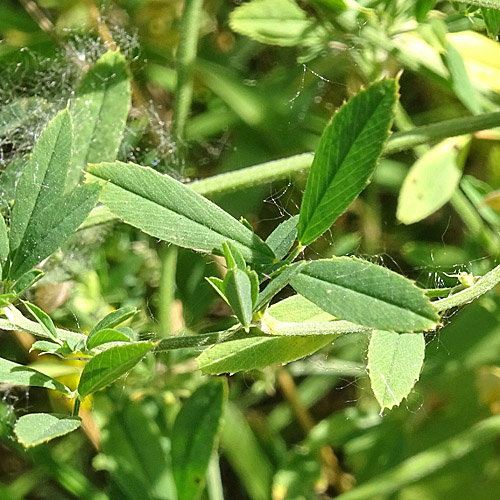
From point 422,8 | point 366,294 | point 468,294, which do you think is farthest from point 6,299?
point 422,8

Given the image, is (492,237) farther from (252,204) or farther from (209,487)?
(209,487)

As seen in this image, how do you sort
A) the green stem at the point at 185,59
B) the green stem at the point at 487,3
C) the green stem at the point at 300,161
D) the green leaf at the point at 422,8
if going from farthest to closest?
the green stem at the point at 185,59, the green stem at the point at 300,161, the green leaf at the point at 422,8, the green stem at the point at 487,3

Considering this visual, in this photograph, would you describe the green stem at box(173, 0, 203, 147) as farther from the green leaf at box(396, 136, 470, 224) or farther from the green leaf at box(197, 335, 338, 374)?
the green leaf at box(197, 335, 338, 374)

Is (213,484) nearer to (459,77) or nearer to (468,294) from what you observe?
(468,294)

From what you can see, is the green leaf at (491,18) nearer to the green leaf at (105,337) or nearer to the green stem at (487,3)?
the green stem at (487,3)

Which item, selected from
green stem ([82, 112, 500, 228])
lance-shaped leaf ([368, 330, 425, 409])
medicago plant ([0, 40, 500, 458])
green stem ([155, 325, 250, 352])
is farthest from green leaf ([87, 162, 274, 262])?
green stem ([82, 112, 500, 228])

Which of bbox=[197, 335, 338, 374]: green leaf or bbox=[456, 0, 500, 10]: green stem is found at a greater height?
bbox=[456, 0, 500, 10]: green stem

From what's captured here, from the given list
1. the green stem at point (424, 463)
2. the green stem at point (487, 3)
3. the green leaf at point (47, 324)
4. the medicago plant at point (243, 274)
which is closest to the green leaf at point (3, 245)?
the medicago plant at point (243, 274)
